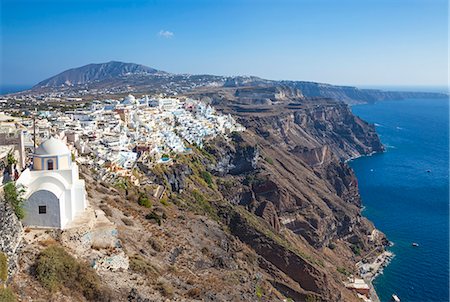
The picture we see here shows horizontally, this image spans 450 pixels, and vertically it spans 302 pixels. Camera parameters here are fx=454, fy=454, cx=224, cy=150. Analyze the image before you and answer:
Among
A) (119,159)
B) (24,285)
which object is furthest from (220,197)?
(24,285)

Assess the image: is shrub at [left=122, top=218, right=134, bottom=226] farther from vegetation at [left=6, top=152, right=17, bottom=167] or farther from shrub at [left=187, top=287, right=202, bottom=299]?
vegetation at [left=6, top=152, right=17, bottom=167]

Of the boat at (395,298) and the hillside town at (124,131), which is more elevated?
the hillside town at (124,131)

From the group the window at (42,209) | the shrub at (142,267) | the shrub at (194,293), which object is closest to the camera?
the window at (42,209)

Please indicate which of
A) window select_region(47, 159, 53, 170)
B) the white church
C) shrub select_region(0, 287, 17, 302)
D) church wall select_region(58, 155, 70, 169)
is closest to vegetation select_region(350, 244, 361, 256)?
the white church

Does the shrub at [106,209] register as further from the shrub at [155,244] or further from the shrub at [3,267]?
the shrub at [3,267]

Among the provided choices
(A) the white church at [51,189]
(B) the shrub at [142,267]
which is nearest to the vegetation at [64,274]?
(A) the white church at [51,189]
